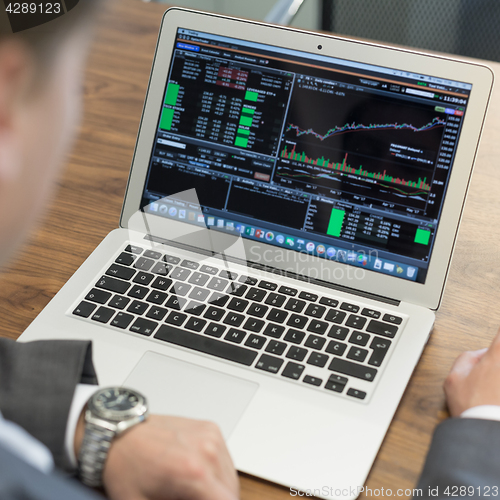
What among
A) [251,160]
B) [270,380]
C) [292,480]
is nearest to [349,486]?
[292,480]

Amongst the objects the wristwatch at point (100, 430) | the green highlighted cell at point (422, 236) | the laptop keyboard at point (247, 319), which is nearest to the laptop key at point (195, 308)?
the laptop keyboard at point (247, 319)

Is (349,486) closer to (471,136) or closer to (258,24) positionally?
(471,136)

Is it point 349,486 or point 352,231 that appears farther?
point 352,231

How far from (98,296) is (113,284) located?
0.09ft

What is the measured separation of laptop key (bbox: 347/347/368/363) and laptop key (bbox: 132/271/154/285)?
32 cm

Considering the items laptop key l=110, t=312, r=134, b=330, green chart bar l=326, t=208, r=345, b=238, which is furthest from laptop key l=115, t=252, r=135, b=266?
green chart bar l=326, t=208, r=345, b=238

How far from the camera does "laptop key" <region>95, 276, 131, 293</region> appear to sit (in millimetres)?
856

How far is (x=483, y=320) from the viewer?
0.83 metres

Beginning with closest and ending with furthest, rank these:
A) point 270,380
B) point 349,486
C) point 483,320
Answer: point 349,486, point 270,380, point 483,320

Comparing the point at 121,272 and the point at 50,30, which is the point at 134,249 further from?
the point at 50,30

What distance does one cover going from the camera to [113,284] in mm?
863

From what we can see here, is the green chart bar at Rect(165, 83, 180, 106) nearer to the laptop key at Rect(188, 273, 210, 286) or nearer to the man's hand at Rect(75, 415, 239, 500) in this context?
the laptop key at Rect(188, 273, 210, 286)

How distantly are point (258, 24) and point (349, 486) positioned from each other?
653 millimetres

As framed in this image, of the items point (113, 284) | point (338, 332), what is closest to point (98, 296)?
point (113, 284)
